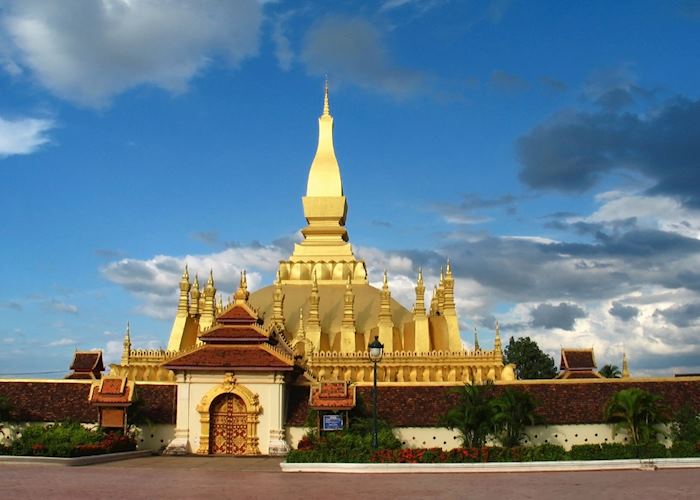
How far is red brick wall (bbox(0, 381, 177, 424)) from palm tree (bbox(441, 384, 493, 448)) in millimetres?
9982

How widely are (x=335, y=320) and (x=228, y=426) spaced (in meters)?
17.5

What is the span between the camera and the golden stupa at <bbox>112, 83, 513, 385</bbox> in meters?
38.9

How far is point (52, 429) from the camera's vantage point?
87.0ft

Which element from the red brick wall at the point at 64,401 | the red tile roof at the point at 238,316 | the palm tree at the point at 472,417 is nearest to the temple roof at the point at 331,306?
the red brick wall at the point at 64,401

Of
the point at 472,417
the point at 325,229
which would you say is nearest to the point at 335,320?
the point at 325,229

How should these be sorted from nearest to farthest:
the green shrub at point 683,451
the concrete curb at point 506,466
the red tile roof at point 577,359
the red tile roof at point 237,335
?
the concrete curb at point 506,466, the green shrub at point 683,451, the red tile roof at point 237,335, the red tile roof at point 577,359

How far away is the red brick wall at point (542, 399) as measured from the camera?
27.3 m

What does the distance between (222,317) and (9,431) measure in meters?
8.37

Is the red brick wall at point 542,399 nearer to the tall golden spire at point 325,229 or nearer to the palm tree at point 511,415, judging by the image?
the palm tree at point 511,415

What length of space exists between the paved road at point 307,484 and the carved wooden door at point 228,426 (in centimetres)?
436

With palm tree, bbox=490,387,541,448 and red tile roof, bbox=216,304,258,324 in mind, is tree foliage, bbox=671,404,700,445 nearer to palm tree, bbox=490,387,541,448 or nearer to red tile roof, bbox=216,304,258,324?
palm tree, bbox=490,387,541,448

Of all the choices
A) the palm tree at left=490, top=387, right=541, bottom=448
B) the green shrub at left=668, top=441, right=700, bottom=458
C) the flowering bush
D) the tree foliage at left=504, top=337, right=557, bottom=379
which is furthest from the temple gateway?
the tree foliage at left=504, top=337, right=557, bottom=379

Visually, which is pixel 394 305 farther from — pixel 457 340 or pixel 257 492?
pixel 257 492

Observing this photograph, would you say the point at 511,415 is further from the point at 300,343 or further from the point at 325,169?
the point at 325,169
